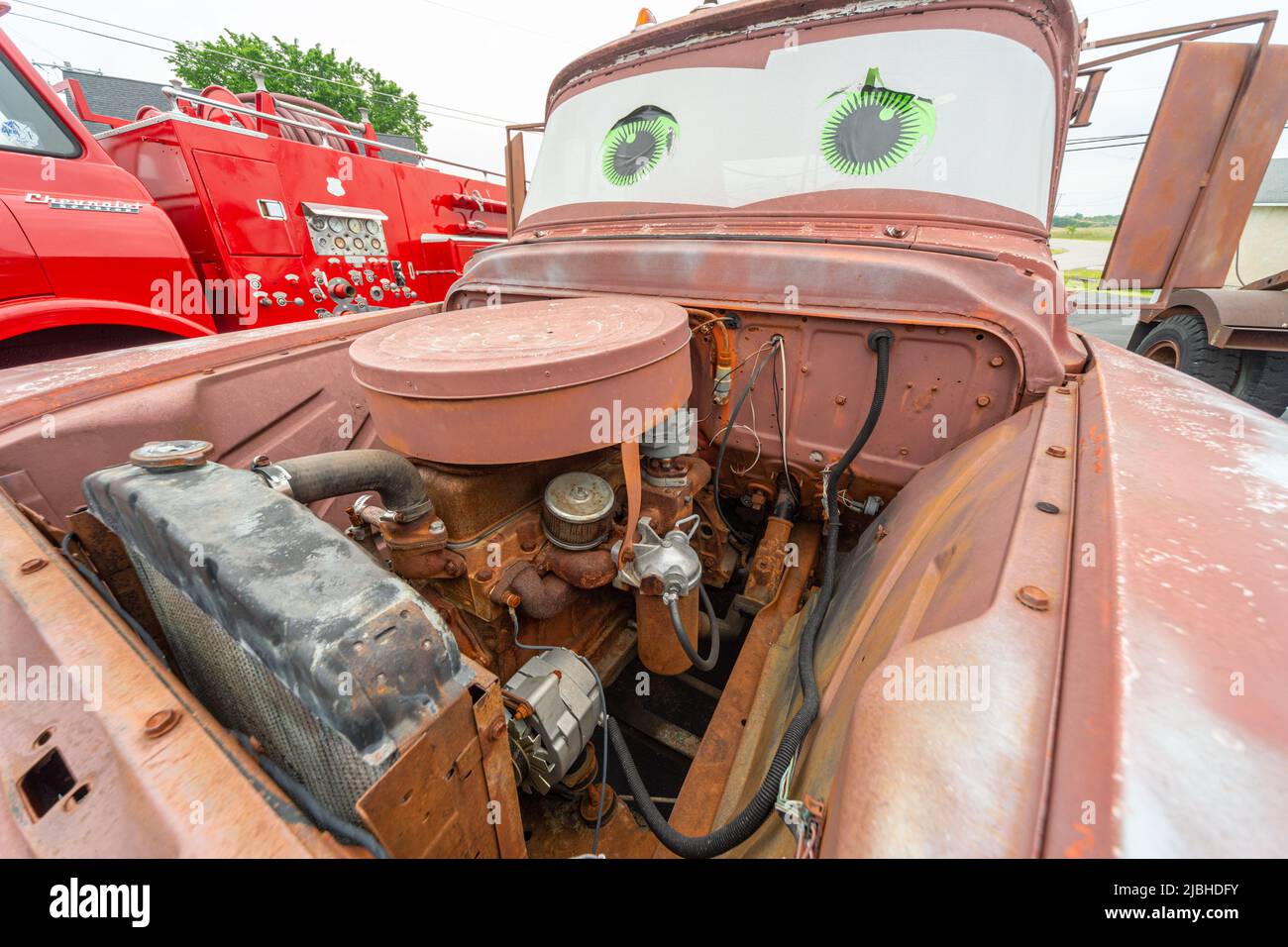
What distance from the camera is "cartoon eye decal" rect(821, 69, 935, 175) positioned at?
5.61ft

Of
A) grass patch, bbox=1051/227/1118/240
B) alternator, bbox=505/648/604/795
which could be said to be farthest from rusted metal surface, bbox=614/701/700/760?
grass patch, bbox=1051/227/1118/240

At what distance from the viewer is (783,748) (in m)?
0.97

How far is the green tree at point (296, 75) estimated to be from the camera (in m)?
16.6

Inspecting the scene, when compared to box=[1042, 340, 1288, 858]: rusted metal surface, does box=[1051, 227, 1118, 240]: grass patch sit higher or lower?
higher

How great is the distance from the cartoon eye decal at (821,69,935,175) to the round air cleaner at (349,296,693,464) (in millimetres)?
1079

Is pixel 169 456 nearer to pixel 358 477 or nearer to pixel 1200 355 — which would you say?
pixel 358 477

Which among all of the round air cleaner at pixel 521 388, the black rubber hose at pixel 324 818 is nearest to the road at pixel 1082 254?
the round air cleaner at pixel 521 388

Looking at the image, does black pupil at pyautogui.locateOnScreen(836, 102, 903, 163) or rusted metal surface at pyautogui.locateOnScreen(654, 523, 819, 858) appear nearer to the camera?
rusted metal surface at pyautogui.locateOnScreen(654, 523, 819, 858)

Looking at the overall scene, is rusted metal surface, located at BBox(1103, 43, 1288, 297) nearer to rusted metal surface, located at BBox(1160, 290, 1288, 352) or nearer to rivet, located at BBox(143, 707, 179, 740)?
rusted metal surface, located at BBox(1160, 290, 1288, 352)

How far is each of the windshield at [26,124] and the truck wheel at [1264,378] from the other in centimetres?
780

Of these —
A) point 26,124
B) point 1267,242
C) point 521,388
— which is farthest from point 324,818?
point 1267,242

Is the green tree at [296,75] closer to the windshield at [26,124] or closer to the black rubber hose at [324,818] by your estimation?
the windshield at [26,124]

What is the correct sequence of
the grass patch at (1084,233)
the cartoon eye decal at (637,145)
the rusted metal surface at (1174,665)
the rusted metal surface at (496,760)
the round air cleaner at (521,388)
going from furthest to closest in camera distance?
1. the grass patch at (1084,233)
2. the cartoon eye decal at (637,145)
3. the round air cleaner at (521,388)
4. the rusted metal surface at (496,760)
5. the rusted metal surface at (1174,665)
